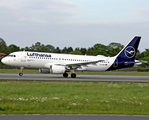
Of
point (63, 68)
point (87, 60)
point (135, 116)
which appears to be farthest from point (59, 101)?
point (87, 60)

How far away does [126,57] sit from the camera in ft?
134

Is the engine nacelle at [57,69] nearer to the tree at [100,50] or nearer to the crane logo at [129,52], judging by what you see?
the crane logo at [129,52]

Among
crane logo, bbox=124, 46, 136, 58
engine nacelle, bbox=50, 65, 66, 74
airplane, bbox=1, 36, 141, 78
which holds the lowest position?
engine nacelle, bbox=50, 65, 66, 74

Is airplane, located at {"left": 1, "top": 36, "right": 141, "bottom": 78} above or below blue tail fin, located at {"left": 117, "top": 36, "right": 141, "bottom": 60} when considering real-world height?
below

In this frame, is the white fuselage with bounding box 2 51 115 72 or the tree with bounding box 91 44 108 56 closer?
the white fuselage with bounding box 2 51 115 72

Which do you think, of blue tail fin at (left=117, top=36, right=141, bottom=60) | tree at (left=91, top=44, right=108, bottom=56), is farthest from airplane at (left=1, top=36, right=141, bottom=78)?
tree at (left=91, top=44, right=108, bottom=56)

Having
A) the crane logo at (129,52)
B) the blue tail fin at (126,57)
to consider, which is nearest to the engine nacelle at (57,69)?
the blue tail fin at (126,57)

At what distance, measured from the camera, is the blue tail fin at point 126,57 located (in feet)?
133

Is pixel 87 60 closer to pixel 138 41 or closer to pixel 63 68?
pixel 63 68

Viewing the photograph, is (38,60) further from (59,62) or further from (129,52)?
(129,52)

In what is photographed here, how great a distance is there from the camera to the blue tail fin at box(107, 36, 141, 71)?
4044cm

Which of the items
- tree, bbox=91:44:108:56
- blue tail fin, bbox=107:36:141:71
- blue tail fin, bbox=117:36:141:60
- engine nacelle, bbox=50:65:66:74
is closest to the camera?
engine nacelle, bbox=50:65:66:74

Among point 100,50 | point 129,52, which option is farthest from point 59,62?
point 100,50

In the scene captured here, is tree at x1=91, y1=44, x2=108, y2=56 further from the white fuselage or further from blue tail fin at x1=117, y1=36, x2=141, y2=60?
the white fuselage
